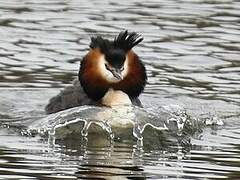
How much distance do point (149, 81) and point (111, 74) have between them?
309 cm

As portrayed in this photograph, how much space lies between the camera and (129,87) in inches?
501

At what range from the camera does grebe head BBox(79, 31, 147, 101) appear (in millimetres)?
12570

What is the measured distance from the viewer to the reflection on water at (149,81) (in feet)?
33.5

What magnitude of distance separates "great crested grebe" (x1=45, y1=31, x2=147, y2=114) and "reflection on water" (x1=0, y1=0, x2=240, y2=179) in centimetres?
37

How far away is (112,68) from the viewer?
495 inches

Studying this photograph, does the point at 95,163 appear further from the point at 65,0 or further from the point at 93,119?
the point at 65,0

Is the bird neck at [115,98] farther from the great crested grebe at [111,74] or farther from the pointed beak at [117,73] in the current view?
the pointed beak at [117,73]

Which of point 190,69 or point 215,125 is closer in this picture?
point 215,125

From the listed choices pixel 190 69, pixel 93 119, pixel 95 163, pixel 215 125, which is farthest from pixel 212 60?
pixel 95 163

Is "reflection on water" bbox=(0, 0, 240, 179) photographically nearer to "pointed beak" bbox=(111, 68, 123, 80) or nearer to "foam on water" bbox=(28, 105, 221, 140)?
"foam on water" bbox=(28, 105, 221, 140)

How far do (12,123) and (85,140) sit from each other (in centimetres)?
142

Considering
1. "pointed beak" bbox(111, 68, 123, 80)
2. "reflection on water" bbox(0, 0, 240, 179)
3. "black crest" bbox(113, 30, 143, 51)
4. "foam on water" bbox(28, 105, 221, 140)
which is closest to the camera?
"reflection on water" bbox(0, 0, 240, 179)

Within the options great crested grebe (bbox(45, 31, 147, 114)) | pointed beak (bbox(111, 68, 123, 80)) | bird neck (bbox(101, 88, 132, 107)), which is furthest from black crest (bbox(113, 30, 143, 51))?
bird neck (bbox(101, 88, 132, 107))

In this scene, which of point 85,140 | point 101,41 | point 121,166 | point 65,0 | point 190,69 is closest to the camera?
point 121,166
